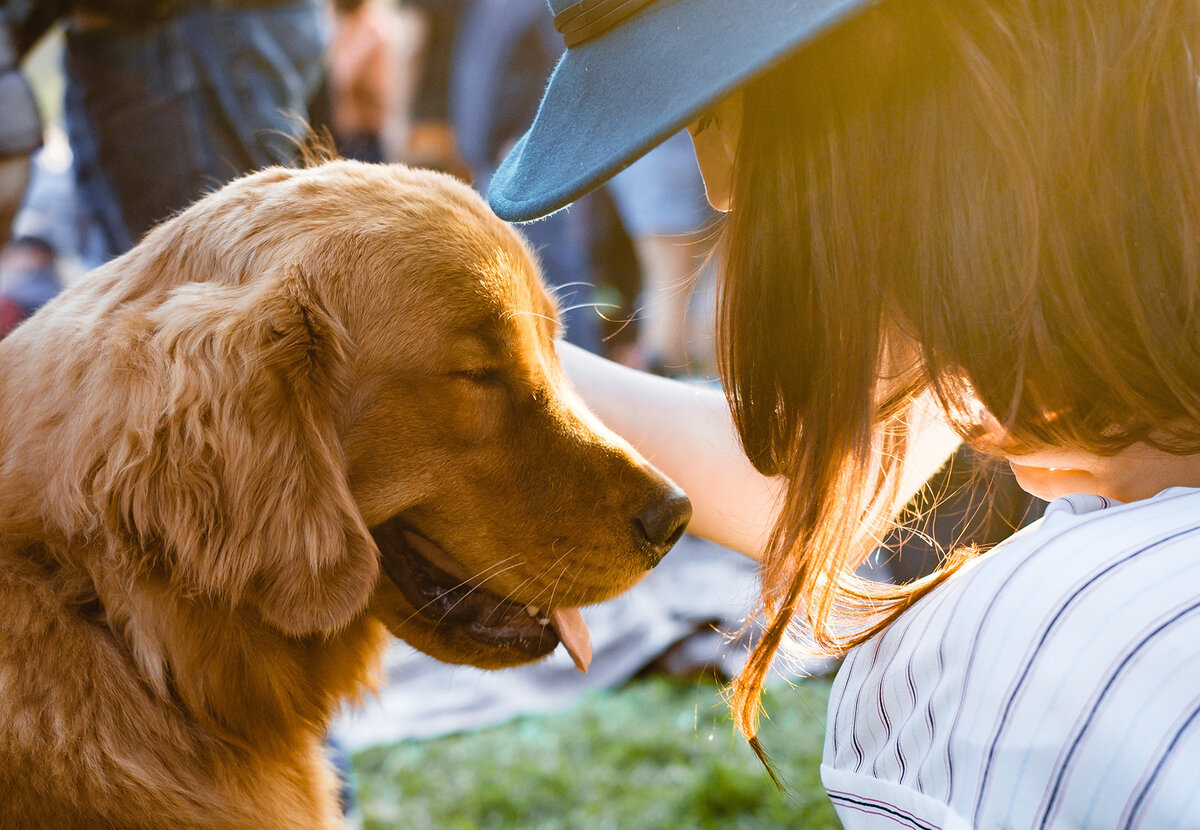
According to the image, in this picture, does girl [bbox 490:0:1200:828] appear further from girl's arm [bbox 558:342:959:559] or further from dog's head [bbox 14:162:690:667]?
girl's arm [bbox 558:342:959:559]

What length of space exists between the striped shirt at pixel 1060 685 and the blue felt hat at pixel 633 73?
648mm

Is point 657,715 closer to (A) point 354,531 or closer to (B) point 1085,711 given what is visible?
(A) point 354,531

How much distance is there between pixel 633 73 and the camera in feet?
3.83

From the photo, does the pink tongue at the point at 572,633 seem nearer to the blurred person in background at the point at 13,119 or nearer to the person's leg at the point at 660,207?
the blurred person in background at the point at 13,119

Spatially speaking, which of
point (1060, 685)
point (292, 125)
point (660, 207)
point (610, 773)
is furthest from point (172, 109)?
point (660, 207)

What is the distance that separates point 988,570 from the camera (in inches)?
45.5

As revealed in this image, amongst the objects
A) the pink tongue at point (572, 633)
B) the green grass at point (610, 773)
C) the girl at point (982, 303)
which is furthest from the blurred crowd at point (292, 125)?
the green grass at point (610, 773)

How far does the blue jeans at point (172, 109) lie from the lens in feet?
10.2

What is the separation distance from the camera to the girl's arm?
218cm

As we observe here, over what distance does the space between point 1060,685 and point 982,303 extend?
0.44 m

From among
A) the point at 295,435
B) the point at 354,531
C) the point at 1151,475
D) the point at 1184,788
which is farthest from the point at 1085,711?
the point at 295,435

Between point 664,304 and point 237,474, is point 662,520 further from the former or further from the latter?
point 664,304

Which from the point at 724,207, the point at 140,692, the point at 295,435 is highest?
the point at 724,207

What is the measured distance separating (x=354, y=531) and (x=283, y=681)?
333mm
